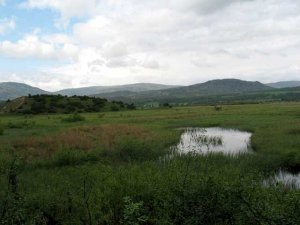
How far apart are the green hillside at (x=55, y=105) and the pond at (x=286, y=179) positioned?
70597mm

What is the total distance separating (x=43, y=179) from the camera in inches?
800

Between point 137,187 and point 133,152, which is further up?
point 137,187

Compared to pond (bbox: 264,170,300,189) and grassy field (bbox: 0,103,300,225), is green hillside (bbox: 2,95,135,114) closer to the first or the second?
grassy field (bbox: 0,103,300,225)

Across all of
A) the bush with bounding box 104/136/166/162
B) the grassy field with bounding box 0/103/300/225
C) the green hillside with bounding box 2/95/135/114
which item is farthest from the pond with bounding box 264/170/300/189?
the green hillside with bounding box 2/95/135/114

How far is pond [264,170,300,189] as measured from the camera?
20312 millimetres

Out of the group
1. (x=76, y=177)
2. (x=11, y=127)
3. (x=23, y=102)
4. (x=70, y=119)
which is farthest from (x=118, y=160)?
(x=23, y=102)

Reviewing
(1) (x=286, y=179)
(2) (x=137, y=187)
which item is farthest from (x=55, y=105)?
(2) (x=137, y=187)

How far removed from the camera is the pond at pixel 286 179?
20.3m

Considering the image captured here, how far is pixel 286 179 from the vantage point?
2252 centimetres

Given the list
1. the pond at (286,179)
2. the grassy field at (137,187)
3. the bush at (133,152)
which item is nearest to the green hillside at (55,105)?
the grassy field at (137,187)

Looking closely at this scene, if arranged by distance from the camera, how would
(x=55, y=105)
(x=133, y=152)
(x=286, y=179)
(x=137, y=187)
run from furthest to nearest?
(x=55, y=105)
(x=133, y=152)
(x=286, y=179)
(x=137, y=187)

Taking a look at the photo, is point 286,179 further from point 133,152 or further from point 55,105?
point 55,105

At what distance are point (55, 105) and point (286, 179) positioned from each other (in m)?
75.3

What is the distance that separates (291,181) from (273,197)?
8182 mm
